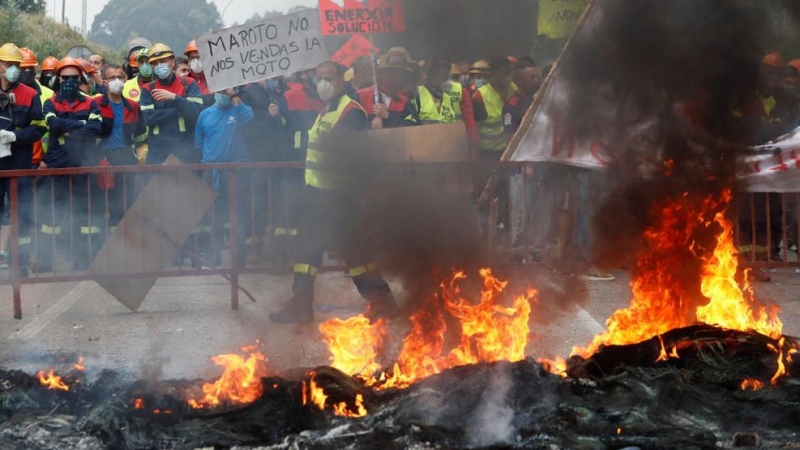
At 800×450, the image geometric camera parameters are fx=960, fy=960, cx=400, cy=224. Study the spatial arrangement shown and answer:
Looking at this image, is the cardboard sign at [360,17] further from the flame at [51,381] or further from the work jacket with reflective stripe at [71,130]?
the flame at [51,381]

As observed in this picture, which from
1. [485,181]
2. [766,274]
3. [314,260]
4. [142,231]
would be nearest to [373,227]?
[314,260]

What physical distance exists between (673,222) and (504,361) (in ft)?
5.91

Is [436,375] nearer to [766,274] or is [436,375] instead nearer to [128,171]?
[128,171]

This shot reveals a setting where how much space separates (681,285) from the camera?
5930 mm

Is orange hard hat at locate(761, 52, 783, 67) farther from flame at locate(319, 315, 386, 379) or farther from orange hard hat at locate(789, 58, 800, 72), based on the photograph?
flame at locate(319, 315, 386, 379)

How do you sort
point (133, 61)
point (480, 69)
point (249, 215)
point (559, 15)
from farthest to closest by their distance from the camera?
point (133, 61)
point (480, 69)
point (559, 15)
point (249, 215)

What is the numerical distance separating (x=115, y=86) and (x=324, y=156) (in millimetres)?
4110

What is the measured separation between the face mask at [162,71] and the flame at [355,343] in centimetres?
454

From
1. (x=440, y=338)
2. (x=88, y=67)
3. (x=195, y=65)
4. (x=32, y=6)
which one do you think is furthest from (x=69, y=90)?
(x=32, y=6)

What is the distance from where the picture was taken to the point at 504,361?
16.3 ft

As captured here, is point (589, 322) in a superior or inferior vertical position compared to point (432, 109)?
inferior

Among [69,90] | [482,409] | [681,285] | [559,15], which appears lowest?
[482,409]

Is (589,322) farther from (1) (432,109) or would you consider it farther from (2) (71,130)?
(2) (71,130)

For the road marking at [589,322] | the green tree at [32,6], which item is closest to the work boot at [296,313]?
the road marking at [589,322]
